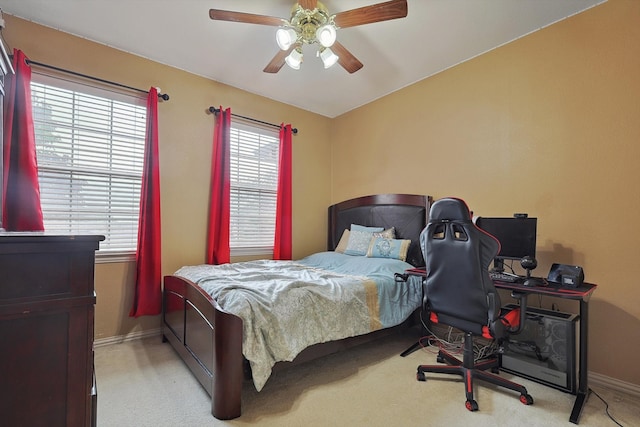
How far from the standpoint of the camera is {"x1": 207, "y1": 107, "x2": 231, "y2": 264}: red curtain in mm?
3340

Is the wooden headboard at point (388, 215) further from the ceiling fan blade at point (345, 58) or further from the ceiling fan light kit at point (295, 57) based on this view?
the ceiling fan light kit at point (295, 57)

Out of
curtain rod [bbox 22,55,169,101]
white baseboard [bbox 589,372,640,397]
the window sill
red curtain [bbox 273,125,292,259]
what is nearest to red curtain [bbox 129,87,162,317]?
the window sill

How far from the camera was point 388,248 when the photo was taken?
3.25m

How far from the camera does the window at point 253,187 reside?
368 cm

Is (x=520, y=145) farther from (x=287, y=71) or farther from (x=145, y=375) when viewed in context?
(x=145, y=375)

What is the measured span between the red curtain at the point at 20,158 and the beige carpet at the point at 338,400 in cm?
126

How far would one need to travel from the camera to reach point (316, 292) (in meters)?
2.16

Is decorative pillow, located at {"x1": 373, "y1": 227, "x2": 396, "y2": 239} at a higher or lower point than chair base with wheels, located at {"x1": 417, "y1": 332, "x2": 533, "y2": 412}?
higher

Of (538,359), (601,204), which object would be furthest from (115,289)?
(601,204)

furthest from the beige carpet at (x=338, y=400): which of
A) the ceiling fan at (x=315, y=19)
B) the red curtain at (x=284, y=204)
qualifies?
the ceiling fan at (x=315, y=19)

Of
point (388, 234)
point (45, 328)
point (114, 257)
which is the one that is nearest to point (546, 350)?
point (388, 234)

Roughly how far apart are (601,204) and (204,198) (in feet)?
11.7

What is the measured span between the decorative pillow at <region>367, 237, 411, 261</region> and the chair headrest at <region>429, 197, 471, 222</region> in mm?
1180

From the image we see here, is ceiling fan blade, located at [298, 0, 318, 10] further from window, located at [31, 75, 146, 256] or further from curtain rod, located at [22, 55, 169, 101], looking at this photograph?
window, located at [31, 75, 146, 256]
